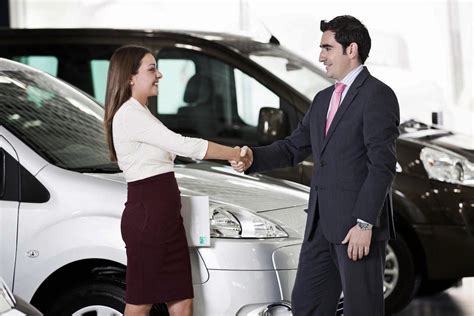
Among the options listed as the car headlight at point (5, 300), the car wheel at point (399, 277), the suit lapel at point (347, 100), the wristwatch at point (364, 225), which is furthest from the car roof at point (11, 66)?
the car wheel at point (399, 277)

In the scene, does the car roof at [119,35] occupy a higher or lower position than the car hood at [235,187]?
higher

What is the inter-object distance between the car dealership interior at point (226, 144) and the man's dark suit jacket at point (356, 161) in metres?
0.03

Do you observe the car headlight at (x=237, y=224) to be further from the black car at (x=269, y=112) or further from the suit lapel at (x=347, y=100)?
the black car at (x=269, y=112)

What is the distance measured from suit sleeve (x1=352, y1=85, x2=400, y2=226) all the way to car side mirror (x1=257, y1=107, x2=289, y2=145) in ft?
8.41

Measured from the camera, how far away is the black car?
24.2 ft

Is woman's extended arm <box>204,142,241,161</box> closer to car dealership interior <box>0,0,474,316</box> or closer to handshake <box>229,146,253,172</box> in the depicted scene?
handshake <box>229,146,253,172</box>

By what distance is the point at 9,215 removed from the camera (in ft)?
17.5

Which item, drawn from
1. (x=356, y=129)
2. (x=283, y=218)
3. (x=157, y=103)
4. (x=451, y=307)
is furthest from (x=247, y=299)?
(x=157, y=103)

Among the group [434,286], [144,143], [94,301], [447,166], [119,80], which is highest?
[119,80]

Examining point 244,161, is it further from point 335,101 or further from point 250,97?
point 250,97

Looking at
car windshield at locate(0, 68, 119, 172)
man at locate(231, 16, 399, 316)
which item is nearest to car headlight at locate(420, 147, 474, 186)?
car windshield at locate(0, 68, 119, 172)

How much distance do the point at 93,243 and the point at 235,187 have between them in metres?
0.96

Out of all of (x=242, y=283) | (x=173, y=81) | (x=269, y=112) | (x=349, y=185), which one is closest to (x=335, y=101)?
(x=349, y=185)

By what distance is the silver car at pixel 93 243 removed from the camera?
5.18 m
